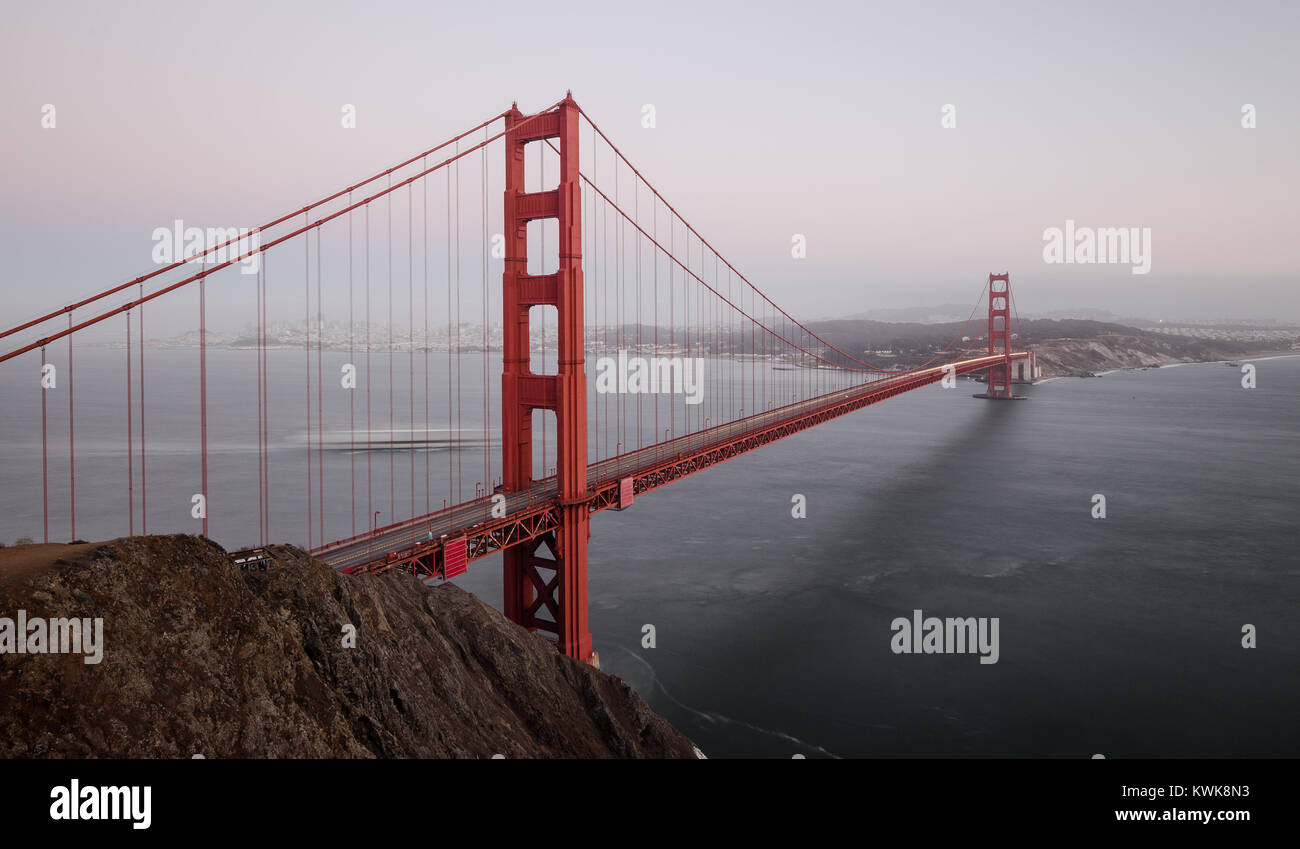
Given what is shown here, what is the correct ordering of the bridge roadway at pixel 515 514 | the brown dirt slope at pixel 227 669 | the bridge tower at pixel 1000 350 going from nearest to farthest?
the brown dirt slope at pixel 227 669, the bridge roadway at pixel 515 514, the bridge tower at pixel 1000 350

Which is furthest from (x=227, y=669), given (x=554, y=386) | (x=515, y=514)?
(x=554, y=386)

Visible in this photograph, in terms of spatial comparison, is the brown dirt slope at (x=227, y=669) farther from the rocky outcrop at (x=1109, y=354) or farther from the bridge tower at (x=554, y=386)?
the rocky outcrop at (x=1109, y=354)

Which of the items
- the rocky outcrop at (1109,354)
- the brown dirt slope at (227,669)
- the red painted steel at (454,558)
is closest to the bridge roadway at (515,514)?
the red painted steel at (454,558)

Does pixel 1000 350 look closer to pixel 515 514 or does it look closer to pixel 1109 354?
pixel 1109 354
